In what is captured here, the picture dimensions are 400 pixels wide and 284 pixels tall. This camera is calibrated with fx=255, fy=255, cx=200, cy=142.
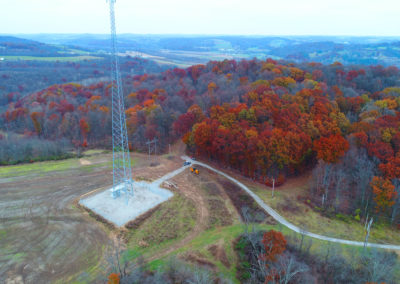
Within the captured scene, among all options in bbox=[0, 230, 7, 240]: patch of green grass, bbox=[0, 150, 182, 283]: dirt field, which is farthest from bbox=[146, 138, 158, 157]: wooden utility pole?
bbox=[0, 230, 7, 240]: patch of green grass

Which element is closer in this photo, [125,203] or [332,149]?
[125,203]

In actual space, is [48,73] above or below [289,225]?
above

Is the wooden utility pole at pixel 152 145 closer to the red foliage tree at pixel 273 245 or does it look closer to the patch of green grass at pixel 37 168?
the patch of green grass at pixel 37 168

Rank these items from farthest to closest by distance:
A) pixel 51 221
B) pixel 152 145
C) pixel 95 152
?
pixel 95 152
pixel 152 145
pixel 51 221

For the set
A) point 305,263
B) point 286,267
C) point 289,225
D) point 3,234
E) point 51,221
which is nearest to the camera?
point 286,267

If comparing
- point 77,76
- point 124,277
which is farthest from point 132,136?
point 77,76

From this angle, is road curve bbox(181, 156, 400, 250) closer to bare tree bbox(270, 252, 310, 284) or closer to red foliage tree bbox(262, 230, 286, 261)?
red foliage tree bbox(262, 230, 286, 261)

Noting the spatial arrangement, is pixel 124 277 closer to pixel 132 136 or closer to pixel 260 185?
pixel 260 185

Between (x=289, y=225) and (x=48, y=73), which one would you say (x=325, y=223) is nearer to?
(x=289, y=225)

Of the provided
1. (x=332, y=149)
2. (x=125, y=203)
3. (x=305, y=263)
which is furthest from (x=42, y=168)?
(x=332, y=149)
